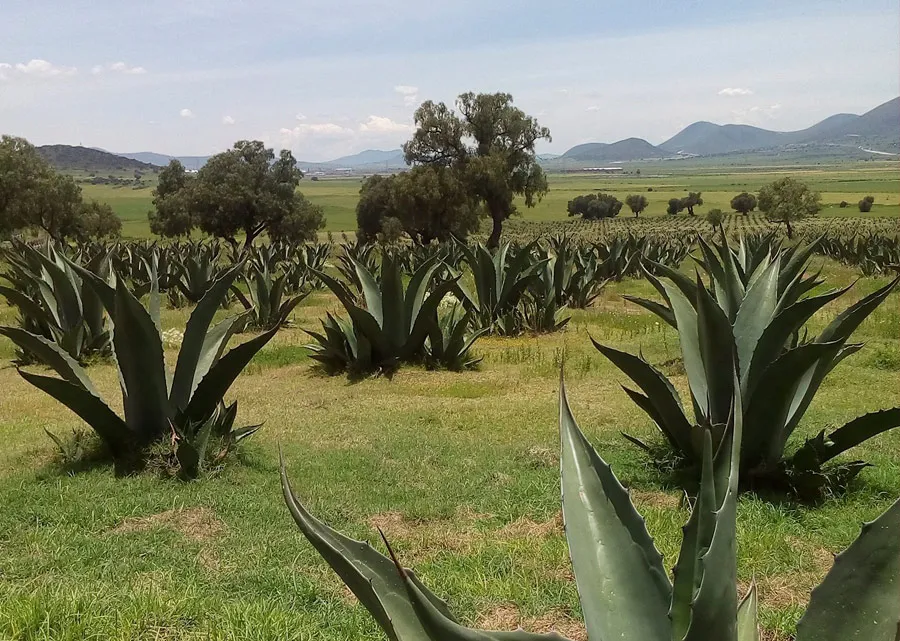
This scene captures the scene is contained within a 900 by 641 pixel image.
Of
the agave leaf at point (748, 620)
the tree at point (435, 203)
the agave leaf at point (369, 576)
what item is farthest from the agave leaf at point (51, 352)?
the tree at point (435, 203)

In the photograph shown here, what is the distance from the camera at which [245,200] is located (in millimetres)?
34312

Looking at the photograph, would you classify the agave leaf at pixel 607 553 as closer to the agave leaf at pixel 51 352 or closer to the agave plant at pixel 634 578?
the agave plant at pixel 634 578

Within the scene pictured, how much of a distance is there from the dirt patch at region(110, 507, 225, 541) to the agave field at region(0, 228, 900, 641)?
0.01 m

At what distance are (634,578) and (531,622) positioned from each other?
1.19 m

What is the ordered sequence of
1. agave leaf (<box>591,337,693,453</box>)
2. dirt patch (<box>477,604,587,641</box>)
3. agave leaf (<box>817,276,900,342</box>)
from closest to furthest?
dirt patch (<box>477,604,587,641</box>) < agave leaf (<box>817,276,900,342</box>) < agave leaf (<box>591,337,693,453</box>)

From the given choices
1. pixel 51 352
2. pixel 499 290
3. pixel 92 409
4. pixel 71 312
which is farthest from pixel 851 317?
pixel 71 312

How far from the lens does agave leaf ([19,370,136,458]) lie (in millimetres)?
3951

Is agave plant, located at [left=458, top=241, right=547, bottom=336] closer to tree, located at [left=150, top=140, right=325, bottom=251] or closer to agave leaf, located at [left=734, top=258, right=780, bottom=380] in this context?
agave leaf, located at [left=734, top=258, right=780, bottom=380]

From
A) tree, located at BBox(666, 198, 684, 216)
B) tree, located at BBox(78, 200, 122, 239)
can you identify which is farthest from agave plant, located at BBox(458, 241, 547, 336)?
tree, located at BBox(666, 198, 684, 216)

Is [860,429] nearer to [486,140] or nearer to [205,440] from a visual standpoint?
[205,440]

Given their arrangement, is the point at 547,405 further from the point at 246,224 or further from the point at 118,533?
the point at 246,224

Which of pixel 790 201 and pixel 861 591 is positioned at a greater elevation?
pixel 861 591

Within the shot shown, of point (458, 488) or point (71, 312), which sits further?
point (71, 312)

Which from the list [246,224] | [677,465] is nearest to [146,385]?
[677,465]
